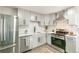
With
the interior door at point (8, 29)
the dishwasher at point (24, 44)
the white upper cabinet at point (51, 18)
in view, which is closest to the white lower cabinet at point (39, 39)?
the dishwasher at point (24, 44)

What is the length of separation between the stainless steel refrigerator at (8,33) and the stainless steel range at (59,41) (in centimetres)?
73

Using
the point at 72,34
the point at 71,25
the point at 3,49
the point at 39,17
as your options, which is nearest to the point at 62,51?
the point at 72,34

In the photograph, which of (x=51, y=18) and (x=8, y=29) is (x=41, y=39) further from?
(x=8, y=29)

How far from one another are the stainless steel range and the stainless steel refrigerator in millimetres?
729

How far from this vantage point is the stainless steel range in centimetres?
155

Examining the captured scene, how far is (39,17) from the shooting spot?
1.55 metres

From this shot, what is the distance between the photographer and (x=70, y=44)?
155cm

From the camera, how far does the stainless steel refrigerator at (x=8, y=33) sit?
58.2 inches

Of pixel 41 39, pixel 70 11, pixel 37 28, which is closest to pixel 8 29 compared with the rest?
pixel 37 28

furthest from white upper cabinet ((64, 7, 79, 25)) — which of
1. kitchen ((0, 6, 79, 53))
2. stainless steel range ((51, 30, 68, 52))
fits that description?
stainless steel range ((51, 30, 68, 52))

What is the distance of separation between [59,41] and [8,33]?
960 mm

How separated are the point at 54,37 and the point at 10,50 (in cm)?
84

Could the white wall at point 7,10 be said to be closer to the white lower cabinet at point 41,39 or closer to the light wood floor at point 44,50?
the white lower cabinet at point 41,39

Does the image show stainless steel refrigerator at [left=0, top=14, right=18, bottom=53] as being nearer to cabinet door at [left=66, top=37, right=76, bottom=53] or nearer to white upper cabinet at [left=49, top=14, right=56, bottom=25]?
white upper cabinet at [left=49, top=14, right=56, bottom=25]
